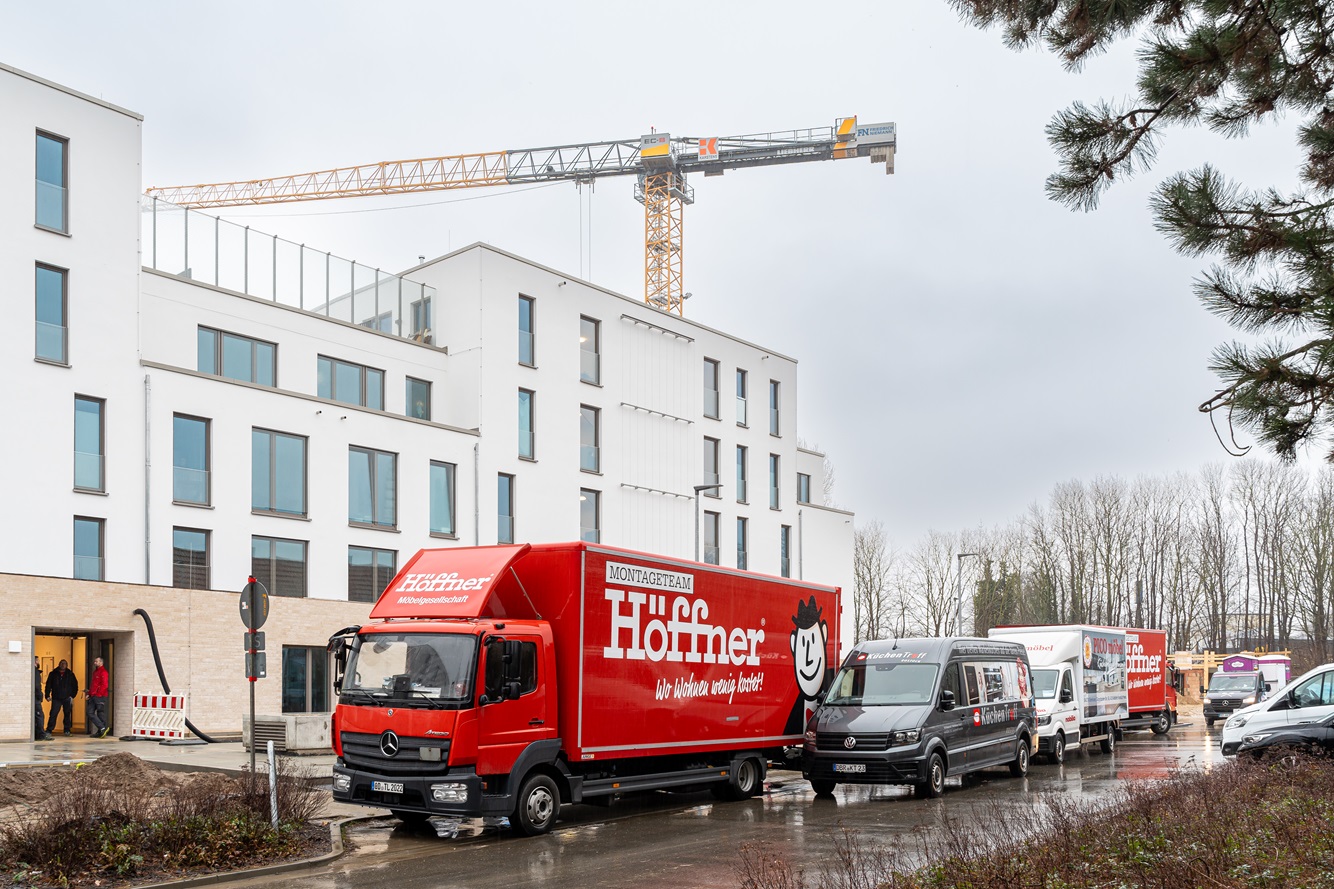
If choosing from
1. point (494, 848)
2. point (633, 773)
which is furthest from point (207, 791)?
point (633, 773)

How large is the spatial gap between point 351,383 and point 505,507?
629 centimetres

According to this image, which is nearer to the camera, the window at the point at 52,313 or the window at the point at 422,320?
the window at the point at 52,313

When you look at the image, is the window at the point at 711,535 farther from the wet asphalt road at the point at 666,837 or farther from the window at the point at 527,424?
the wet asphalt road at the point at 666,837

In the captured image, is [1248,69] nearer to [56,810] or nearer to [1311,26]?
[1311,26]

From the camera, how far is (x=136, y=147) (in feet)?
105

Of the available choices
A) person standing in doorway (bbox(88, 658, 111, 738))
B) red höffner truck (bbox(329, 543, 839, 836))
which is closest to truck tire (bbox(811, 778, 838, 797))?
red höffner truck (bbox(329, 543, 839, 836))

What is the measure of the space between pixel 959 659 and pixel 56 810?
42.7ft

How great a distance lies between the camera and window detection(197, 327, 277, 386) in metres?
34.5

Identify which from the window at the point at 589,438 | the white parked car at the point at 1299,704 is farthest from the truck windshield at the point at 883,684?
the window at the point at 589,438

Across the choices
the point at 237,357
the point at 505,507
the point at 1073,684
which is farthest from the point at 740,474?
the point at 1073,684

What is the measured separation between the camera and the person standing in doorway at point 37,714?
28078 mm

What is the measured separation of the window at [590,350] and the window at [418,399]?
19.0ft

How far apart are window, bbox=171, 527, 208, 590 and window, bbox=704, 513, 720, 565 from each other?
20.6m

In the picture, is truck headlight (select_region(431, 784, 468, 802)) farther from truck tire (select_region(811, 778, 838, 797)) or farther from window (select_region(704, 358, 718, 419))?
window (select_region(704, 358, 718, 419))
